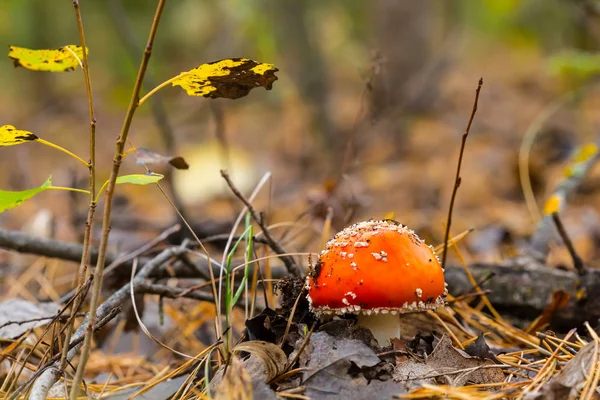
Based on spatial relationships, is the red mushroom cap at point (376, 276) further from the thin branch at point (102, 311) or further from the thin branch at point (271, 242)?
the thin branch at point (102, 311)

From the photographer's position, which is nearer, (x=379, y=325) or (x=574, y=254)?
(x=379, y=325)

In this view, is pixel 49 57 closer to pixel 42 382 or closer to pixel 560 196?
pixel 42 382

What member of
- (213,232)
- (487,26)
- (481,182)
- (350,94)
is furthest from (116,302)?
(487,26)

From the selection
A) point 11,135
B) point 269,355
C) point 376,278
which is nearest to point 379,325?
point 376,278

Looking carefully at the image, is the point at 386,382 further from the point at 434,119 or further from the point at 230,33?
the point at 230,33

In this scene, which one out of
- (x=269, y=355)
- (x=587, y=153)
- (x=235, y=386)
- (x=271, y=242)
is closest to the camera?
(x=235, y=386)

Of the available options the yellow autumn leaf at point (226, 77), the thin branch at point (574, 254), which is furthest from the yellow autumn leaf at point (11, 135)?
the thin branch at point (574, 254)

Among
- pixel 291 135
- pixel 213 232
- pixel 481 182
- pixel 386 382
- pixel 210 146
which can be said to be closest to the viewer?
pixel 386 382
